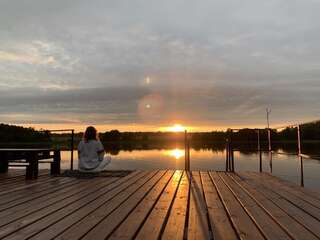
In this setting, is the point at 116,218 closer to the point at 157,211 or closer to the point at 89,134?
the point at 157,211

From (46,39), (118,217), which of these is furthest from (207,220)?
(46,39)

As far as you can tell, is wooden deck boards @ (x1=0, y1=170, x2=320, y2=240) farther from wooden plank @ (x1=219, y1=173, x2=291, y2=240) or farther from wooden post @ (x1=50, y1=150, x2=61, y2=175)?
wooden post @ (x1=50, y1=150, x2=61, y2=175)

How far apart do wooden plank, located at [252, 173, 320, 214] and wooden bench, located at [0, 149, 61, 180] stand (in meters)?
3.96

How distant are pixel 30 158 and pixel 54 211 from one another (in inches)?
125

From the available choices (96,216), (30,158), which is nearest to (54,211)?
(96,216)

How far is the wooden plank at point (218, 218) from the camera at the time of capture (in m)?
2.59

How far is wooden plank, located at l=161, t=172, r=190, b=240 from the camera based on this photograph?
258cm

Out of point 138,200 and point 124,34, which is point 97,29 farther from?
point 138,200

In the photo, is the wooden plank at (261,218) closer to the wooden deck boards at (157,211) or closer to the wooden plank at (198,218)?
the wooden deck boards at (157,211)

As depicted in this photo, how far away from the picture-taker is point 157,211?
11.1ft

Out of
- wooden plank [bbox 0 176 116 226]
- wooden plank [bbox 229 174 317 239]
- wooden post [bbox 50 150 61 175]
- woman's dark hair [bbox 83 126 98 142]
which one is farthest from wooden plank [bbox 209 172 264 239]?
wooden post [bbox 50 150 61 175]

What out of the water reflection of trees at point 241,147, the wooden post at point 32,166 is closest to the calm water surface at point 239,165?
the water reflection of trees at point 241,147

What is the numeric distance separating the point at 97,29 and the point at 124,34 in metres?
0.76

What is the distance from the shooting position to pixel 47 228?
2744mm
